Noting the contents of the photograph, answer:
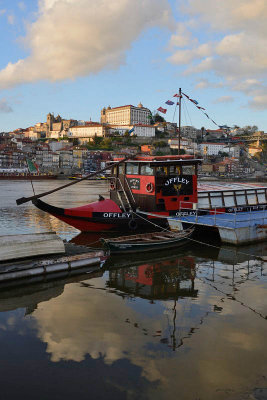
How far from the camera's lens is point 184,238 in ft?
58.2

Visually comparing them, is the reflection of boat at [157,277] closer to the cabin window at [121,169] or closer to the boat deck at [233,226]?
the boat deck at [233,226]

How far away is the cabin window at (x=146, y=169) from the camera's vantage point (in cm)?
2054

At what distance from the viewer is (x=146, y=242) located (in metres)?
16.3

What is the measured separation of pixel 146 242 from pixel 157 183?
5.24m

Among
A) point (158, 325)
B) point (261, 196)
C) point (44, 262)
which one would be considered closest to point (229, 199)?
point (261, 196)

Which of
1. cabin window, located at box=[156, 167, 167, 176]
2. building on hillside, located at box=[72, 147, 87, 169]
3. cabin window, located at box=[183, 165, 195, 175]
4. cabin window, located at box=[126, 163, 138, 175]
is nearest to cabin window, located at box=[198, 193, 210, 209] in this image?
cabin window, located at box=[183, 165, 195, 175]

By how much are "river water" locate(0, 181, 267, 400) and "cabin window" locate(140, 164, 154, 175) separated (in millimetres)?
7437

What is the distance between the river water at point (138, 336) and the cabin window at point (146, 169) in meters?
7.44

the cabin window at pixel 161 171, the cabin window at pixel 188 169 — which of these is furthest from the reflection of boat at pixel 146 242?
the cabin window at pixel 188 169

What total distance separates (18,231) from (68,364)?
17.1 m

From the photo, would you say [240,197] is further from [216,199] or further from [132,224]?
[132,224]

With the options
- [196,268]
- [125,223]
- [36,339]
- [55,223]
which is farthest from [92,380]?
[55,223]

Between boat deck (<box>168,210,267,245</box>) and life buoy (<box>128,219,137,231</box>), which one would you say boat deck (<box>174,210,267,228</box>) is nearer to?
boat deck (<box>168,210,267,245</box>)

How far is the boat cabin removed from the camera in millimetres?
20516
